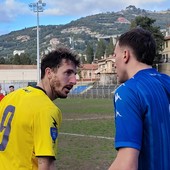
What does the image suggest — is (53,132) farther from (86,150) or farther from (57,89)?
(86,150)

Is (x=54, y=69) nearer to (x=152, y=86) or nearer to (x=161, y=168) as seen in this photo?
(x=152, y=86)

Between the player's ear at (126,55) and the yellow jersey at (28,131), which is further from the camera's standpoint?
the yellow jersey at (28,131)

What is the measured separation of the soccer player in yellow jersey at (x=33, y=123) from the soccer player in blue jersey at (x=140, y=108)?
582 mm

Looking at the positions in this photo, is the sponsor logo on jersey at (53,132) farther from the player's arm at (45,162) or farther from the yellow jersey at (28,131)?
the player's arm at (45,162)

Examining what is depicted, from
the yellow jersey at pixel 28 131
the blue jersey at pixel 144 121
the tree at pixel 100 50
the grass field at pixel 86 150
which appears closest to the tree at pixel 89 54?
the tree at pixel 100 50

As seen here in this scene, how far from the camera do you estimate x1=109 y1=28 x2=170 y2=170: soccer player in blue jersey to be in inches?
91.7

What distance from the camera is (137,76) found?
2525mm

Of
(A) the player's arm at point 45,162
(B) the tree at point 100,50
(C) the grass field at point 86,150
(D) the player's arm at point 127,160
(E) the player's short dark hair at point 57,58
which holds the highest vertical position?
(B) the tree at point 100,50

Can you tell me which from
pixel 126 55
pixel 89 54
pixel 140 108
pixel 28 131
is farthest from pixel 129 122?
pixel 89 54

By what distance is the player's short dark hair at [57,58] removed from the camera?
10.6 ft

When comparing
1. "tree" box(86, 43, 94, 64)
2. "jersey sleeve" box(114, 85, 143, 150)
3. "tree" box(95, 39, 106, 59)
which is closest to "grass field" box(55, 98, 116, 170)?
"jersey sleeve" box(114, 85, 143, 150)

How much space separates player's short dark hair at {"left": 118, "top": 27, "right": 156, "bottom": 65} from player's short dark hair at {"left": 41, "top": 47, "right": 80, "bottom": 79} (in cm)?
77

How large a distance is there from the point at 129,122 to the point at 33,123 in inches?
30.1

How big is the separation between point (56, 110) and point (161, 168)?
2.76 feet
